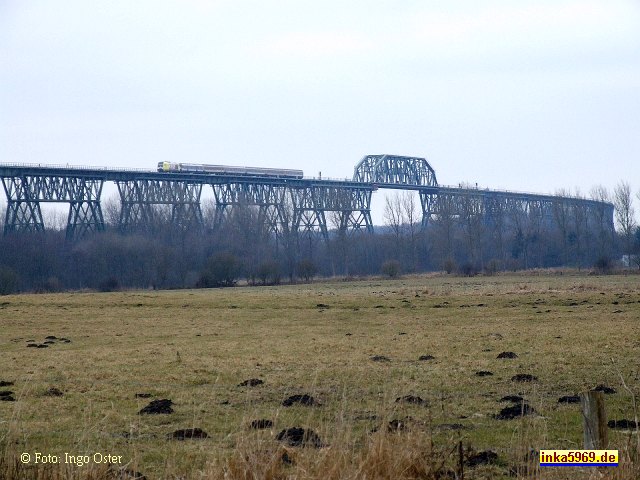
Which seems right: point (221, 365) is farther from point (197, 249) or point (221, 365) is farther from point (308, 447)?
point (197, 249)

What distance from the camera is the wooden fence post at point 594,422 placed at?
27.1 feet

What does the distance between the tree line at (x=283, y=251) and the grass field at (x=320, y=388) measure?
48644 mm

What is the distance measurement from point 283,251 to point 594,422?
101m

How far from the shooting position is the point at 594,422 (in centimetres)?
835

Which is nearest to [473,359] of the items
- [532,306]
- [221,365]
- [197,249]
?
[221,365]

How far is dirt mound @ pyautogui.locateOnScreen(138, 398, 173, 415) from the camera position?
13.5m

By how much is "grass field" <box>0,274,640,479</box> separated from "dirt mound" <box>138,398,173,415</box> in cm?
22

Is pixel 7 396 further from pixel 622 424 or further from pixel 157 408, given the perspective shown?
pixel 622 424

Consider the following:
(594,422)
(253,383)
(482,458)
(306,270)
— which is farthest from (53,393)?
(306,270)

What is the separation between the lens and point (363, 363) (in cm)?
1886

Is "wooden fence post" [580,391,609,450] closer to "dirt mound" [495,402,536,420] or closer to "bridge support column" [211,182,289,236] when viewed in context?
"dirt mound" [495,402,536,420]

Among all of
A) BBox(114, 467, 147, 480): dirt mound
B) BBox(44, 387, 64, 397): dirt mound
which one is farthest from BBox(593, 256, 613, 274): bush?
BBox(114, 467, 147, 480): dirt mound

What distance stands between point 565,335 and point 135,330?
14.4 m

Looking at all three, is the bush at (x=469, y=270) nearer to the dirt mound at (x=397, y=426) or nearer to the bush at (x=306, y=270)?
the bush at (x=306, y=270)
